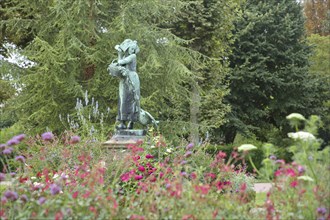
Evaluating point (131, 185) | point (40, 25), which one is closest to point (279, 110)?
point (40, 25)

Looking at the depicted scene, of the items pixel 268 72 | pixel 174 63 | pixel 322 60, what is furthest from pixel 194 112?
pixel 322 60

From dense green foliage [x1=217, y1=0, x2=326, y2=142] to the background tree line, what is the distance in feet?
0.14

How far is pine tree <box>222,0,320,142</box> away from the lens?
19.7 meters

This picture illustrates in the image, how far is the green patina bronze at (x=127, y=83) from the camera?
8.19 meters

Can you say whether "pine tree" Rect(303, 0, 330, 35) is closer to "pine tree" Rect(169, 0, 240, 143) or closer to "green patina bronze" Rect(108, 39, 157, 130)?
"pine tree" Rect(169, 0, 240, 143)

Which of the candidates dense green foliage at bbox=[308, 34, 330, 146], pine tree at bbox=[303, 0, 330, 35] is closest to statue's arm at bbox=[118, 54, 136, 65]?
dense green foliage at bbox=[308, 34, 330, 146]

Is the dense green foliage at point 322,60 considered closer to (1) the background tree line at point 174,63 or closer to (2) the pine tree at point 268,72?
(1) the background tree line at point 174,63

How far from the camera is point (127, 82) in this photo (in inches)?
323

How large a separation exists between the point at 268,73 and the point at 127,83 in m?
12.4

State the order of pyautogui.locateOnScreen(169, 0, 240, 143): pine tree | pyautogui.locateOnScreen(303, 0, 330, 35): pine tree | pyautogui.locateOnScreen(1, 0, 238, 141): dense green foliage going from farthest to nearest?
pyautogui.locateOnScreen(303, 0, 330, 35): pine tree
pyautogui.locateOnScreen(169, 0, 240, 143): pine tree
pyautogui.locateOnScreen(1, 0, 238, 141): dense green foliage

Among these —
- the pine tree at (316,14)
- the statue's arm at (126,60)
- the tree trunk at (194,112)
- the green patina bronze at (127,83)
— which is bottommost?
the tree trunk at (194,112)

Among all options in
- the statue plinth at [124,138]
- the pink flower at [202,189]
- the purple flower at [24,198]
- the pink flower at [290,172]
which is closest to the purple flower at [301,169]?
the pink flower at [290,172]

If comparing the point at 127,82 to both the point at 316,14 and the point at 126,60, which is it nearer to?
the point at 126,60

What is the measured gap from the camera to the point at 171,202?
3.82m
